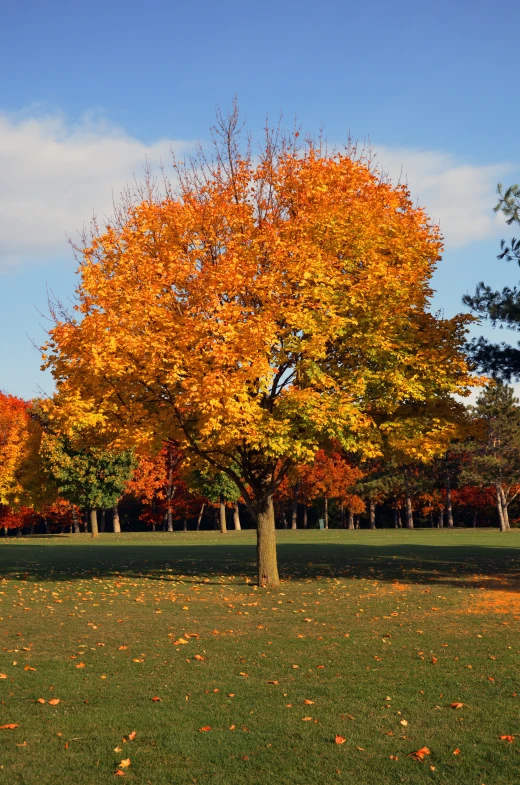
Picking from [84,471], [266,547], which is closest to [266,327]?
[266,547]

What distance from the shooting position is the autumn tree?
18.1 metres

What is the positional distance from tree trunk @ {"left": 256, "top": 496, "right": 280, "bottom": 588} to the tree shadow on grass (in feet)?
5.48

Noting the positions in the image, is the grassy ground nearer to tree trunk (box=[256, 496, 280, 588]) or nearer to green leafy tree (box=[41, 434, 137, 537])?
tree trunk (box=[256, 496, 280, 588])

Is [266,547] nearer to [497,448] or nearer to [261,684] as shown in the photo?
[261,684]

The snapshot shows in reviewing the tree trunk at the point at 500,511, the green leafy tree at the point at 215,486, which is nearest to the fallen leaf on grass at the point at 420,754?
the green leafy tree at the point at 215,486

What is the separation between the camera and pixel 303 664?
10.9 meters

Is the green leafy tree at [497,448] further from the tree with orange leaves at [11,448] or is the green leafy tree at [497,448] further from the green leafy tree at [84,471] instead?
the tree with orange leaves at [11,448]

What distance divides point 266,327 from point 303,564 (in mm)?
14592

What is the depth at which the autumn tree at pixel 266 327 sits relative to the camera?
18078mm

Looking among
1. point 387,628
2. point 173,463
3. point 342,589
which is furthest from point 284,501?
point 387,628

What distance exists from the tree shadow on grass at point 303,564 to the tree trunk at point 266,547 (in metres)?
1.67

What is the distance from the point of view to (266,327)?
17844 millimetres

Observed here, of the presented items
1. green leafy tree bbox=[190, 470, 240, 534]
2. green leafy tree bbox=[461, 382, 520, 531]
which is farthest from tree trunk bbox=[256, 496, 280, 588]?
green leafy tree bbox=[461, 382, 520, 531]

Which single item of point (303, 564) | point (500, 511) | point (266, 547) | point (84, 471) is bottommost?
point (500, 511)
